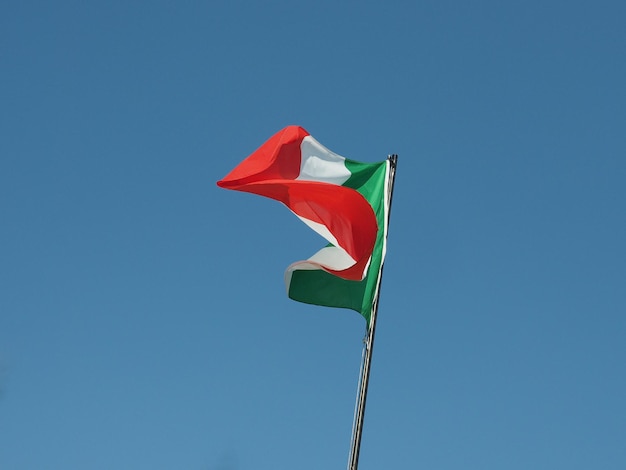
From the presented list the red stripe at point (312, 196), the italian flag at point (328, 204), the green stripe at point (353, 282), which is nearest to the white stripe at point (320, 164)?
the italian flag at point (328, 204)

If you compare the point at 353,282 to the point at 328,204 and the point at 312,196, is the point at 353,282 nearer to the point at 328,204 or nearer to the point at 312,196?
the point at 328,204

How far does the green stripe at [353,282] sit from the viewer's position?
25844mm

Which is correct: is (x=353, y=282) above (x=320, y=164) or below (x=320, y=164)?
below

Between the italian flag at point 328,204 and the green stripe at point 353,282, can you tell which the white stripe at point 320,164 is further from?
the green stripe at point 353,282

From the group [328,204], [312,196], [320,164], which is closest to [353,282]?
[328,204]

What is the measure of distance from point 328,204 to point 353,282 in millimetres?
1953

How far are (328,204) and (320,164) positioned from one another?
1.51 metres

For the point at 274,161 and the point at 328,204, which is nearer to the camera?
the point at 328,204

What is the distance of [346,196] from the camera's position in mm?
25891

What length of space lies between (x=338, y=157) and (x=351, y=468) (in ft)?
28.1

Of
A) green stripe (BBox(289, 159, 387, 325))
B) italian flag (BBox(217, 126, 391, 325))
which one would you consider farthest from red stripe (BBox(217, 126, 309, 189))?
green stripe (BBox(289, 159, 387, 325))

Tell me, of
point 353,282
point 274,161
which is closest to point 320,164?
point 274,161

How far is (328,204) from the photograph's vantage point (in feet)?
86.1

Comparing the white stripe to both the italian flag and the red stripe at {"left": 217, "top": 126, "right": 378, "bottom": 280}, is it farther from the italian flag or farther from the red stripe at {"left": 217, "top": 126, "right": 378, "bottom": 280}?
the red stripe at {"left": 217, "top": 126, "right": 378, "bottom": 280}
